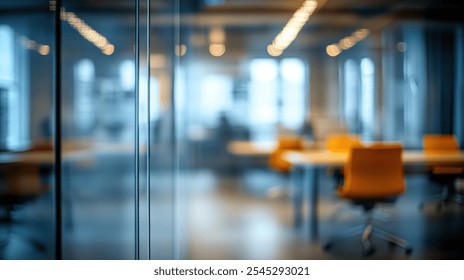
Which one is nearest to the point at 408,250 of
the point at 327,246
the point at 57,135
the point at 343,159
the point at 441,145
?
the point at 327,246

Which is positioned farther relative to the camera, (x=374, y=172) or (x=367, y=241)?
(x=367, y=241)

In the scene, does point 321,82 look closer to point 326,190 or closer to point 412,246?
point 326,190

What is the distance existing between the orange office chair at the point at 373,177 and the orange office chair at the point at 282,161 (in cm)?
118

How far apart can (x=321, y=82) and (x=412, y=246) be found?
8.18 feet

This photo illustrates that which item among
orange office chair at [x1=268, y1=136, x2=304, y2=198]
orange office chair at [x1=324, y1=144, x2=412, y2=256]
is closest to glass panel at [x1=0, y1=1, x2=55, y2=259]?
orange office chair at [x1=324, y1=144, x2=412, y2=256]

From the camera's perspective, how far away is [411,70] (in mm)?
5551

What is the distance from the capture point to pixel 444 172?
3.84 m

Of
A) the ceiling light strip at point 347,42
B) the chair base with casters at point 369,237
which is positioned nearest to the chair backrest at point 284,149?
the chair base with casters at point 369,237

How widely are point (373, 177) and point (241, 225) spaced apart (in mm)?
1221

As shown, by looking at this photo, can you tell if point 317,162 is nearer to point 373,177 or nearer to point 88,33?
point 373,177

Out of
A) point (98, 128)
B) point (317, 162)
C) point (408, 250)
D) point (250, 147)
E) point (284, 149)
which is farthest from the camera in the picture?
point (250, 147)

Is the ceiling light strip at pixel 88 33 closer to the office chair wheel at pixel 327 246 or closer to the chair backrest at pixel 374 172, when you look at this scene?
the chair backrest at pixel 374 172

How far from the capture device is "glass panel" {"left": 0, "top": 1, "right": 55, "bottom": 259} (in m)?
1.22
